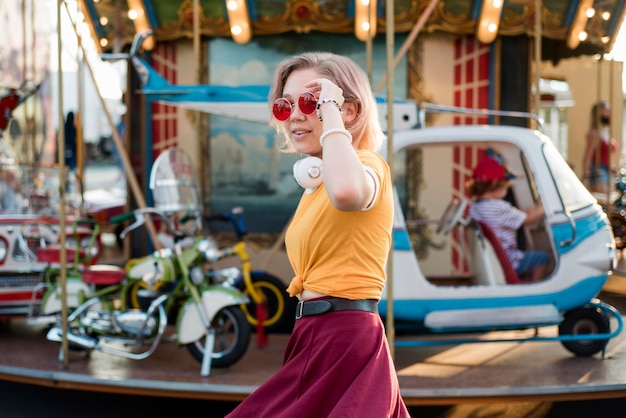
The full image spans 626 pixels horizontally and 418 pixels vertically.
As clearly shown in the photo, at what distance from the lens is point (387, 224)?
218 centimetres

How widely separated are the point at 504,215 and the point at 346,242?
165 inches

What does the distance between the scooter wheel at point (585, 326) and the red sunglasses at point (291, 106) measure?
162 inches

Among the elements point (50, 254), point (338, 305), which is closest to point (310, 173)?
point (338, 305)

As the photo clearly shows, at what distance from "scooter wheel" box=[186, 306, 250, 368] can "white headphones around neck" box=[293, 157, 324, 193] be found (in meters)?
3.39

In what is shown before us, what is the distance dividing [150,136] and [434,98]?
306 cm

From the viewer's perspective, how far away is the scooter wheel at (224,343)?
5523 mm

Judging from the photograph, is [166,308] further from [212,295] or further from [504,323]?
[504,323]

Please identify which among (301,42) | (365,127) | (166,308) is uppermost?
(301,42)

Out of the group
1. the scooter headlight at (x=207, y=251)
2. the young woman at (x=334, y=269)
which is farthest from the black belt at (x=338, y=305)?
the scooter headlight at (x=207, y=251)

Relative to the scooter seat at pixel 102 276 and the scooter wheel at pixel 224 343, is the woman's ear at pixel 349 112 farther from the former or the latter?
the scooter seat at pixel 102 276

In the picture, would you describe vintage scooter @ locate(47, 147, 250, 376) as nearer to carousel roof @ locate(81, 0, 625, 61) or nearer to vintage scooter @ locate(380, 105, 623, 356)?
vintage scooter @ locate(380, 105, 623, 356)

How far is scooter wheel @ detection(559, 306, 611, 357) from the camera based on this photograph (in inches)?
229

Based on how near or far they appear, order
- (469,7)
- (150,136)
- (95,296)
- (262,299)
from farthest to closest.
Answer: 1. (150,136)
2. (469,7)
3. (262,299)
4. (95,296)

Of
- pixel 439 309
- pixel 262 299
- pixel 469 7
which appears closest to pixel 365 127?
pixel 439 309
